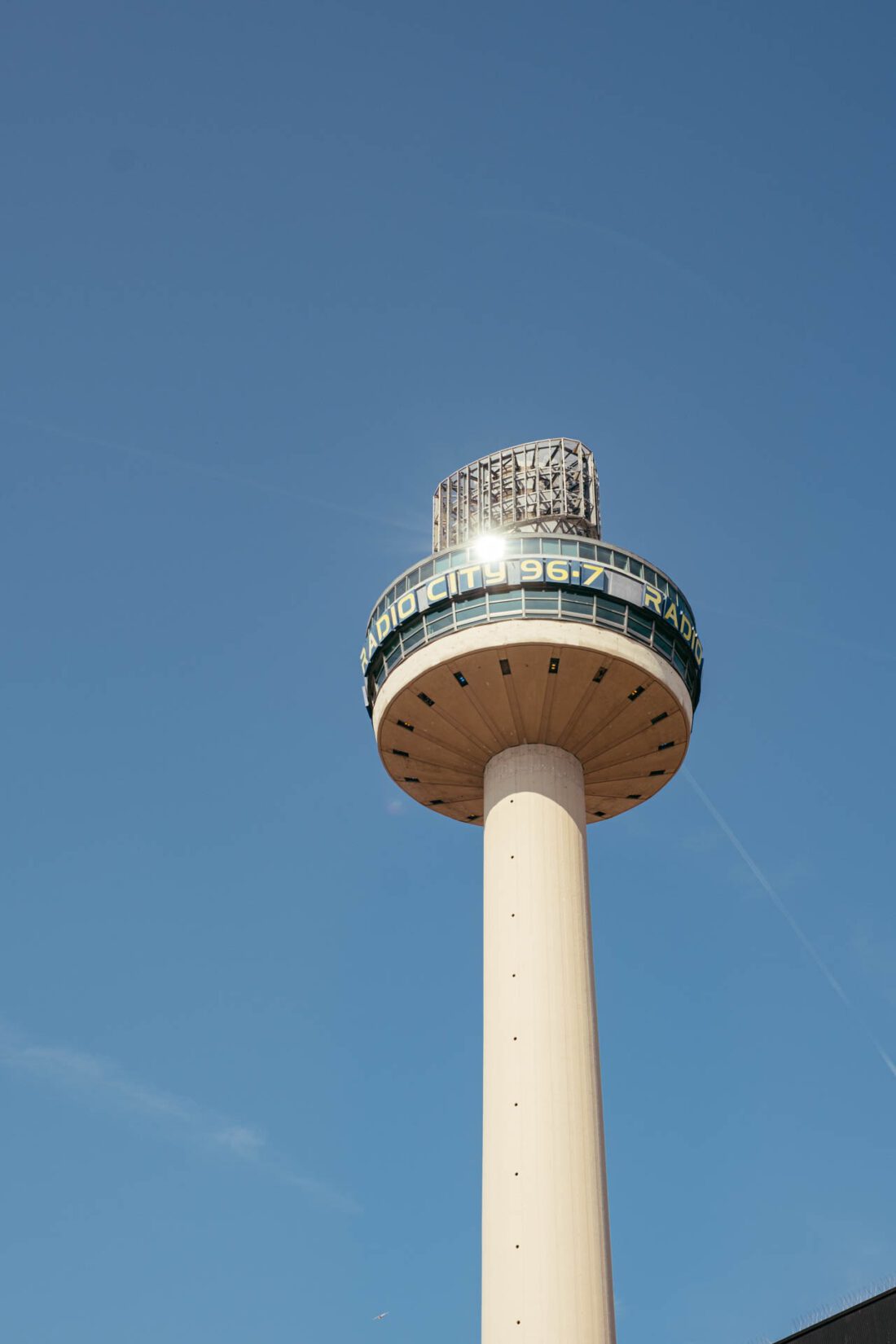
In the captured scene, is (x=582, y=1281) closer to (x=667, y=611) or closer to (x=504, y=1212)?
(x=504, y=1212)

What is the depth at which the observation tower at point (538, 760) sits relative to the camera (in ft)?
183

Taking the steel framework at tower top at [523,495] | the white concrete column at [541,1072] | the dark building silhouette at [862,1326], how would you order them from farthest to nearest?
the steel framework at tower top at [523,495], the white concrete column at [541,1072], the dark building silhouette at [862,1326]

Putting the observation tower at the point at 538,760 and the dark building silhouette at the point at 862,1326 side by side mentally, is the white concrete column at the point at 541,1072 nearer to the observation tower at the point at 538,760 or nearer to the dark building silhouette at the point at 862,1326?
the observation tower at the point at 538,760

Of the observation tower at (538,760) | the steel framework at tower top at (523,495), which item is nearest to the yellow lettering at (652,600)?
the observation tower at (538,760)

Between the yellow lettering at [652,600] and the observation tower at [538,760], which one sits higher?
the yellow lettering at [652,600]

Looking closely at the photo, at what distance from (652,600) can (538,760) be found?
30.6ft

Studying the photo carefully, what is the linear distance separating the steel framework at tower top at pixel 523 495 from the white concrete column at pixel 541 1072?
43.9 feet

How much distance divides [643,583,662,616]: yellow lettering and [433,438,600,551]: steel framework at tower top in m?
7.36

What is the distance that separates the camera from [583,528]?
74.9 meters

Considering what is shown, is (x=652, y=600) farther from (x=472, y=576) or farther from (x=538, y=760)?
(x=538, y=760)

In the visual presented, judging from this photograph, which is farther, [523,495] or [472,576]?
[523,495]

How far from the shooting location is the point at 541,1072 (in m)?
58.5

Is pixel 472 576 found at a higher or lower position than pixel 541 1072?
higher

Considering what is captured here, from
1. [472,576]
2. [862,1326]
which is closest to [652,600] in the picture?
[472,576]
